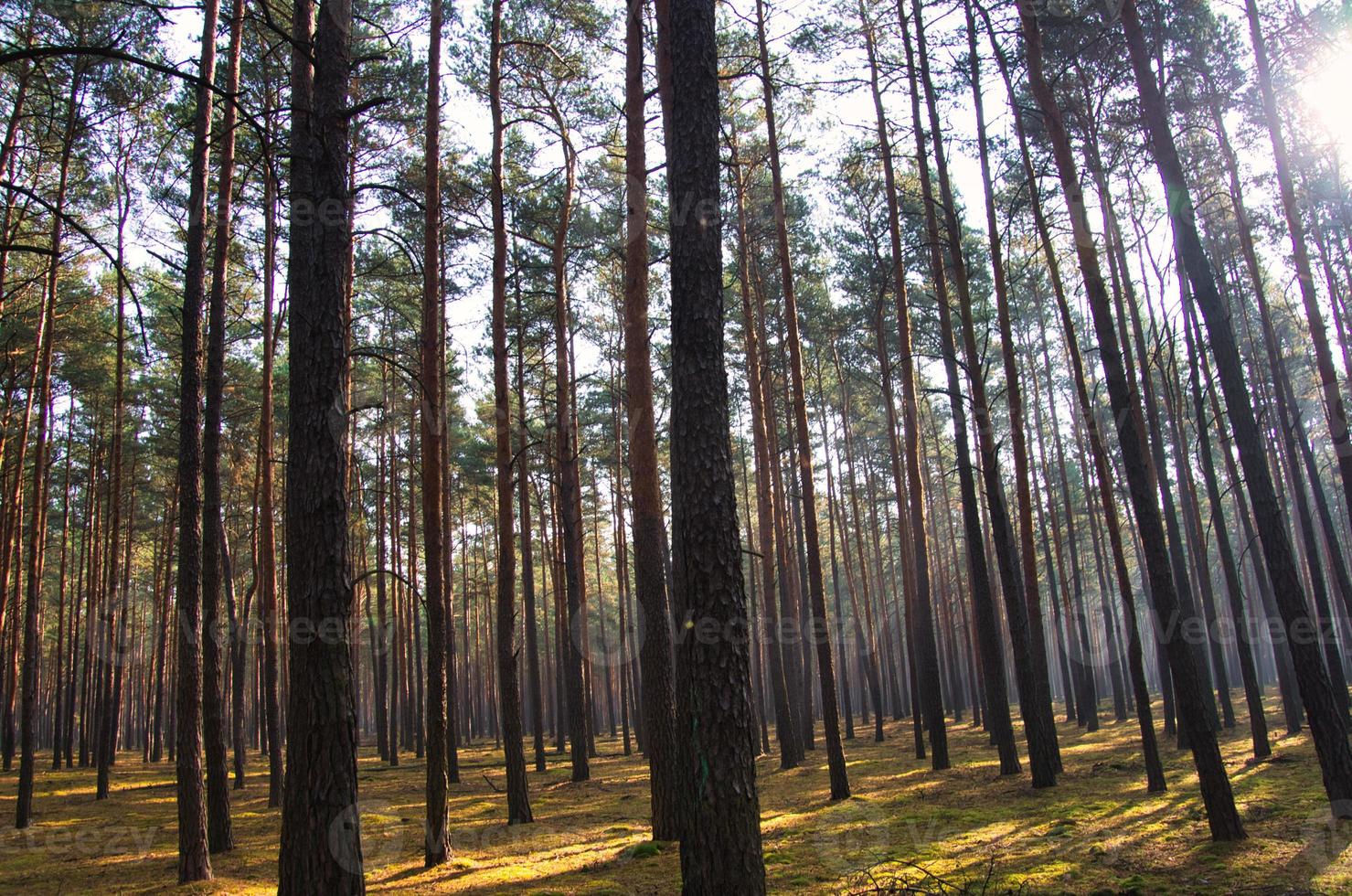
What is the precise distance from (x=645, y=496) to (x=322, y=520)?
405 cm

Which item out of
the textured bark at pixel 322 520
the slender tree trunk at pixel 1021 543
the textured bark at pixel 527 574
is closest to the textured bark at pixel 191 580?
the textured bark at pixel 322 520

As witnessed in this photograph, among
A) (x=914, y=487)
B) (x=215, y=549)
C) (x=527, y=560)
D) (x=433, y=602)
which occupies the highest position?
(x=527, y=560)

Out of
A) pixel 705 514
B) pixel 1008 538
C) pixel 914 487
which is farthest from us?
pixel 914 487

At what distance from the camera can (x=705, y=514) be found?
4824 mm

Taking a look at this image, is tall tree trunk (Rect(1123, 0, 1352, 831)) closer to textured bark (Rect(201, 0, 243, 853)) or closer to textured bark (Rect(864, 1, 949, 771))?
textured bark (Rect(864, 1, 949, 771))

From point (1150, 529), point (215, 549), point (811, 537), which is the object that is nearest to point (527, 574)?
point (811, 537)

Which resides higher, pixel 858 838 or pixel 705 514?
pixel 705 514

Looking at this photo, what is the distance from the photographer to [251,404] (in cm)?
2103

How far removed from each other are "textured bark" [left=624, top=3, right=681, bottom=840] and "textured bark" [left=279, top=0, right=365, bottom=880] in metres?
3.60

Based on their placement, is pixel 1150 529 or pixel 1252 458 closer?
pixel 1252 458

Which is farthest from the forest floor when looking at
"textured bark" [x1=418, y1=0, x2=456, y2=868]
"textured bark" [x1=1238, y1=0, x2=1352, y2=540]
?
"textured bark" [x1=1238, y1=0, x2=1352, y2=540]

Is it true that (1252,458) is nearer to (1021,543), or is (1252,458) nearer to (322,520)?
(1021,543)

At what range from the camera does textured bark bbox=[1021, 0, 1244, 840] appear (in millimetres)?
6996

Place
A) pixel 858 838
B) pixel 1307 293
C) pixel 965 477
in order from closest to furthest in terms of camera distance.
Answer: pixel 858 838, pixel 1307 293, pixel 965 477
